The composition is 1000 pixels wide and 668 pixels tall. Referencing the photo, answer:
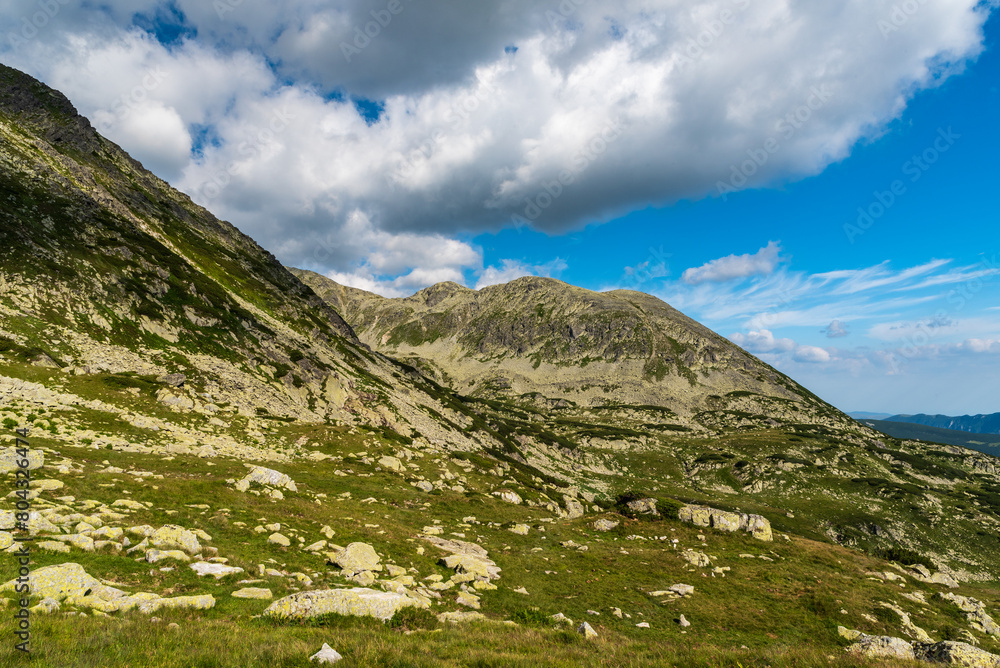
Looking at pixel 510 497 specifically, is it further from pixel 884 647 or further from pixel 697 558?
pixel 884 647

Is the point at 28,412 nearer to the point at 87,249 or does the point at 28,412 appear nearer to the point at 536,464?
the point at 87,249

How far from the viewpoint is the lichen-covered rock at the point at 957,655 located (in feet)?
52.9

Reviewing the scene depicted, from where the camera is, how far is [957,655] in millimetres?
16484

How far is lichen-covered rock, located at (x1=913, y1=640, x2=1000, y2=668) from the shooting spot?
634 inches

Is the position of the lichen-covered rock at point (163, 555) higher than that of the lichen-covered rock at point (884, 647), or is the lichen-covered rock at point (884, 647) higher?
the lichen-covered rock at point (163, 555)

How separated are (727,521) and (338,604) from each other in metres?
40.7

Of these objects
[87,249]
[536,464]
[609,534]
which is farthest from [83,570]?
[536,464]

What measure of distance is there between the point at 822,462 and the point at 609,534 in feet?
484

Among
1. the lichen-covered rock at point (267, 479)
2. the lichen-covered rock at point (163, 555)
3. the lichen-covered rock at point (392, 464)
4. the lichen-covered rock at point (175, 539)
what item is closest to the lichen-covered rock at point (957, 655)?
the lichen-covered rock at point (163, 555)

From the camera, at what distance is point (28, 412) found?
104ft

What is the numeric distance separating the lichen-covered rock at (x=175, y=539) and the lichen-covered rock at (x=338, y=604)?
7.14m

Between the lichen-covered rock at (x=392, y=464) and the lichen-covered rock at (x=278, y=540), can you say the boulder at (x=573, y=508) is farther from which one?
the lichen-covered rock at (x=278, y=540)

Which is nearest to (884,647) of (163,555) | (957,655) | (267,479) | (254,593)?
(957,655)

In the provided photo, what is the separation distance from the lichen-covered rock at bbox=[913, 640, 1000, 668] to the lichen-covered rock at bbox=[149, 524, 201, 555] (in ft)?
103
